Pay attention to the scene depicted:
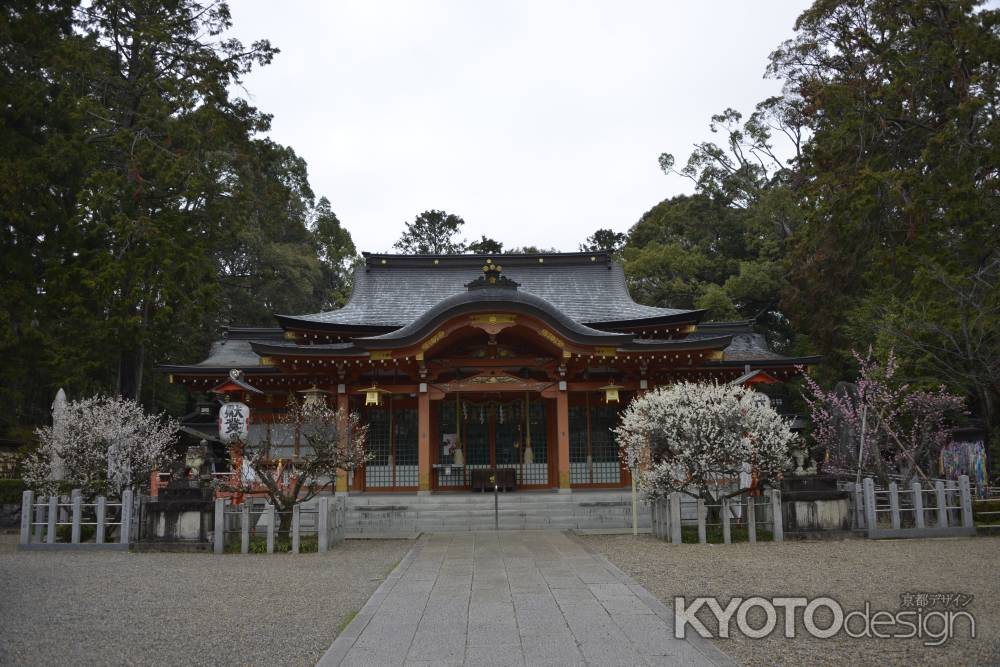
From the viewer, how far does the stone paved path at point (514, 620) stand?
18.6ft

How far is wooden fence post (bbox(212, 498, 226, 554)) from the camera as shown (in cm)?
1240

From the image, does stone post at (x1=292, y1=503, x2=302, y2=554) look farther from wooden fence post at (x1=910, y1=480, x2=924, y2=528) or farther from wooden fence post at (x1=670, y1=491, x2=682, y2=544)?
wooden fence post at (x1=910, y1=480, x2=924, y2=528)

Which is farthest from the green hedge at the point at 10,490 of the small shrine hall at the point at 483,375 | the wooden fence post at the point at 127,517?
the wooden fence post at the point at 127,517

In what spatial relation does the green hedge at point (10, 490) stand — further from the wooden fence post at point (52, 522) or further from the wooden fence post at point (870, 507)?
the wooden fence post at point (870, 507)

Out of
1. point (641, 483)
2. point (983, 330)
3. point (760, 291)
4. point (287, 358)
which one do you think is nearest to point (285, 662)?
point (641, 483)

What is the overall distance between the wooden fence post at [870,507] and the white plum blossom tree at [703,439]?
1339 mm

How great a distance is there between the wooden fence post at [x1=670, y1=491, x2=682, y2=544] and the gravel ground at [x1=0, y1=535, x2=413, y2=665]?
466 centimetres

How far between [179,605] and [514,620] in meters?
3.69

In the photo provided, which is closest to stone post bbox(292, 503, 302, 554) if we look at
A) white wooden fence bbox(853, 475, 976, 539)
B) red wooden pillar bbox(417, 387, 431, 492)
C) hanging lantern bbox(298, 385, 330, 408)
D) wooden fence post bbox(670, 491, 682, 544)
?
hanging lantern bbox(298, 385, 330, 408)

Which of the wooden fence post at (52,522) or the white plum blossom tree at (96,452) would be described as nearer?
the wooden fence post at (52,522)

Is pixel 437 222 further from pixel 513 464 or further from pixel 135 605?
pixel 135 605

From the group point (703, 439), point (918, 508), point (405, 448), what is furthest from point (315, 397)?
point (918, 508)

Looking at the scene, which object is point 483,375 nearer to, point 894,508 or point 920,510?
point 894,508

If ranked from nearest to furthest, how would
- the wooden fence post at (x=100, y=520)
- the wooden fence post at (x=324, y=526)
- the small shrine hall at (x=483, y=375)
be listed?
the wooden fence post at (x=324, y=526), the wooden fence post at (x=100, y=520), the small shrine hall at (x=483, y=375)
